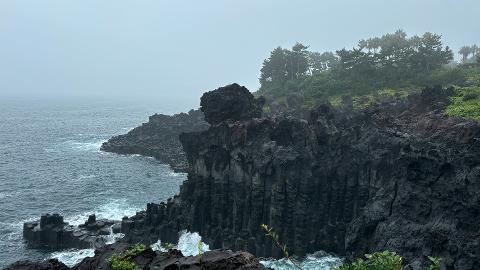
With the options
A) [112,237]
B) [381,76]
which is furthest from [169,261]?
[381,76]

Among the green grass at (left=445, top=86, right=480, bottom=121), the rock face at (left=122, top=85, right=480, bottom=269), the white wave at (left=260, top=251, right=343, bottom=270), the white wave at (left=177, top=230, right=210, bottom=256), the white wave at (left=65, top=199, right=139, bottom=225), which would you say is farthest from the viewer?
the white wave at (left=65, top=199, right=139, bottom=225)

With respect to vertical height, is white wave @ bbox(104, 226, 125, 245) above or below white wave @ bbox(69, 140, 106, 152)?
below

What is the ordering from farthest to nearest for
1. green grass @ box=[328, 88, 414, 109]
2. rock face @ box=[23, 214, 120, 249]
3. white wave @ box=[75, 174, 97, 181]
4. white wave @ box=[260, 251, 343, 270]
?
white wave @ box=[75, 174, 97, 181] < green grass @ box=[328, 88, 414, 109] < rock face @ box=[23, 214, 120, 249] < white wave @ box=[260, 251, 343, 270]

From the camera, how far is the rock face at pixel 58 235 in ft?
205

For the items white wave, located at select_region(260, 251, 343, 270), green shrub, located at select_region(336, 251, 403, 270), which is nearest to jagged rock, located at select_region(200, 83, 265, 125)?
white wave, located at select_region(260, 251, 343, 270)

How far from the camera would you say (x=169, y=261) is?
72.5 ft

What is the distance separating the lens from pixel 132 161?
11975cm

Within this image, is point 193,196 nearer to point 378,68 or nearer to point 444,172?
point 444,172

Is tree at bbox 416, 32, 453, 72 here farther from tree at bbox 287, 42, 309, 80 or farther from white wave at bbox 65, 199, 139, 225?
white wave at bbox 65, 199, 139, 225

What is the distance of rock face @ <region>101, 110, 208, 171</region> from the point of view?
406 ft

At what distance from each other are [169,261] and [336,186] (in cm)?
3766

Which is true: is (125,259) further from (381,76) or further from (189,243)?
(381,76)

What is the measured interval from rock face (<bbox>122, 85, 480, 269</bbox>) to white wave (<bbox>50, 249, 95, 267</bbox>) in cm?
663

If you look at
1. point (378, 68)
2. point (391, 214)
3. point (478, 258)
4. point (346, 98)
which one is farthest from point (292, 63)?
point (478, 258)
